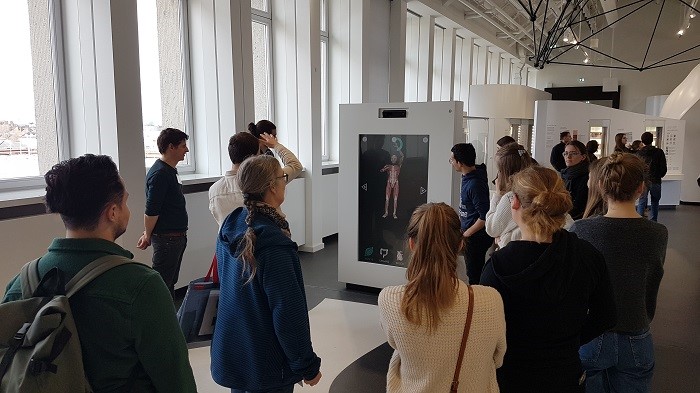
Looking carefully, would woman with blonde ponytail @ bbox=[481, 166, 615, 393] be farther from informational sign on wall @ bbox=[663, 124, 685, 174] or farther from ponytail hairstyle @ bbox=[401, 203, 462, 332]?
informational sign on wall @ bbox=[663, 124, 685, 174]

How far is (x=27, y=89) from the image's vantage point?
412 cm

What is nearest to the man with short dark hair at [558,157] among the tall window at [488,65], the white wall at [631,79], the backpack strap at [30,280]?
the backpack strap at [30,280]

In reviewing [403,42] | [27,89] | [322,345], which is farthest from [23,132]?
[403,42]

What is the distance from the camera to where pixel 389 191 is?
4840 mm

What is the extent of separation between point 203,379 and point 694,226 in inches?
370

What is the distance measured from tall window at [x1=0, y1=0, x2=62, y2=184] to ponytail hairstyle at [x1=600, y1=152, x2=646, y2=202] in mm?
4146

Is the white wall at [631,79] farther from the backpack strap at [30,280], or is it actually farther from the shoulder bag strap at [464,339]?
the backpack strap at [30,280]

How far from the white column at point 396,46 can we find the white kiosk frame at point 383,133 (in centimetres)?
492

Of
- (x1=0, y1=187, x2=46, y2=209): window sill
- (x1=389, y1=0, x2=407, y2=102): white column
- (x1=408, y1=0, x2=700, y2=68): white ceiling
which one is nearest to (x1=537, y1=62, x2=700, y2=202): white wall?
(x1=408, y1=0, x2=700, y2=68): white ceiling

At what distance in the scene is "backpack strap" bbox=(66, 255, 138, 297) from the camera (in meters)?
1.20

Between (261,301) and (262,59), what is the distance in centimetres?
565

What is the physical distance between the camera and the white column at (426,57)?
11.3 meters

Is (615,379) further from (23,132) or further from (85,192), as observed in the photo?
(23,132)

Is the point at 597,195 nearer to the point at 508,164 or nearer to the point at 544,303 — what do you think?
the point at 544,303
